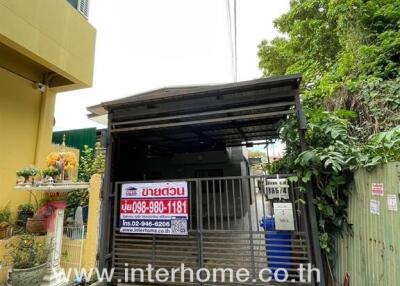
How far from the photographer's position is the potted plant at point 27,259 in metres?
3.68

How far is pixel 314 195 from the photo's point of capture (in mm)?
3439

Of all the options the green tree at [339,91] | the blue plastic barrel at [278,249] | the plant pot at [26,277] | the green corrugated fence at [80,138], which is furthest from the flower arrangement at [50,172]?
the green tree at [339,91]

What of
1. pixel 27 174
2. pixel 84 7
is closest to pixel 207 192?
pixel 27 174

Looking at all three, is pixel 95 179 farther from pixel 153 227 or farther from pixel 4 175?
pixel 4 175

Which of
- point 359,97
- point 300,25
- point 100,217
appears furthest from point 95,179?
point 300,25

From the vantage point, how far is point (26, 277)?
368 cm

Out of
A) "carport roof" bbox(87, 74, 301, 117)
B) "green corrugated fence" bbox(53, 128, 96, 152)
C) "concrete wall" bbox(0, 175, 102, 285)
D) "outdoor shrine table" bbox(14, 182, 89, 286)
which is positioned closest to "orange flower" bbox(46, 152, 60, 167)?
"outdoor shrine table" bbox(14, 182, 89, 286)

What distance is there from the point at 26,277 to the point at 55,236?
2.20ft

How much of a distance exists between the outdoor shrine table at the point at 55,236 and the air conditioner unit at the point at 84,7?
4.62 m

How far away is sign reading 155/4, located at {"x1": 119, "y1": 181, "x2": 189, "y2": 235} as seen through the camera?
3877 millimetres

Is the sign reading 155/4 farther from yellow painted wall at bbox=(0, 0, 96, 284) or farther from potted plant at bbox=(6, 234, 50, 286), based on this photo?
yellow painted wall at bbox=(0, 0, 96, 284)

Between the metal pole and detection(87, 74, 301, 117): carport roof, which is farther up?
detection(87, 74, 301, 117): carport roof

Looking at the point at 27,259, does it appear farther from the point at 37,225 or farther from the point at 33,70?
the point at 33,70

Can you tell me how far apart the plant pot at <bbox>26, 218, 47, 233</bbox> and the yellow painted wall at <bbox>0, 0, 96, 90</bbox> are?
123 inches
